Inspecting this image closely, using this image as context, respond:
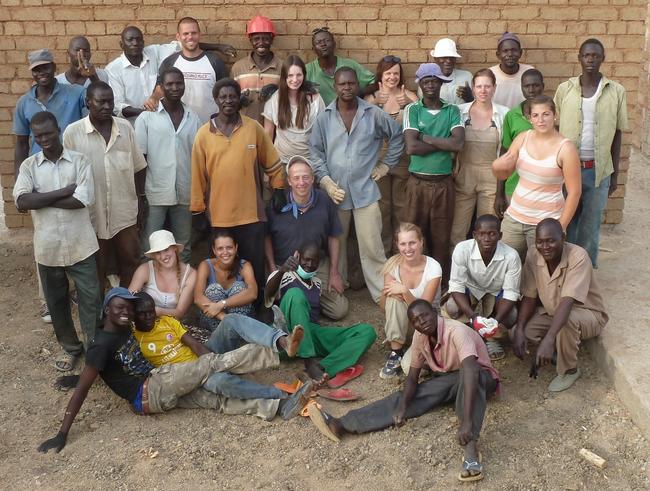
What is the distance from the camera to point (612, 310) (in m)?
6.04

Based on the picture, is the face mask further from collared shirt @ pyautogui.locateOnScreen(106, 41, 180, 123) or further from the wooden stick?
the wooden stick

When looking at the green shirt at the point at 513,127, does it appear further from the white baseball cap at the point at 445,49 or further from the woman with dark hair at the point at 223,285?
the woman with dark hair at the point at 223,285

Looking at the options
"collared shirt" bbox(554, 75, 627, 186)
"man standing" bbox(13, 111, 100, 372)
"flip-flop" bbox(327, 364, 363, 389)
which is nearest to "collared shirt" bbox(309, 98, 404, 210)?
"collared shirt" bbox(554, 75, 627, 186)

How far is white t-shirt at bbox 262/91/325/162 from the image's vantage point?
21.6 ft

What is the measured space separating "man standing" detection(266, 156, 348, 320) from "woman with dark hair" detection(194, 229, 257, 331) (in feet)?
1.07

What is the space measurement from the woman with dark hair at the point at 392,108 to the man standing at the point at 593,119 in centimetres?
128

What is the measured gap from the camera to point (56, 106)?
618 centimetres

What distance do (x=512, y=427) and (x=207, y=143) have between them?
9.76 ft

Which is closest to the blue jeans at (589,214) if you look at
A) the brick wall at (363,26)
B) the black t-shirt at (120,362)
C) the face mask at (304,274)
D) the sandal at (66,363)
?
the brick wall at (363,26)

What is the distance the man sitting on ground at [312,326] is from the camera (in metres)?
5.80

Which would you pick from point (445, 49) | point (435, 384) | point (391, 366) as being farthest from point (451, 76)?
point (435, 384)

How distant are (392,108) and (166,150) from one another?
1913 mm

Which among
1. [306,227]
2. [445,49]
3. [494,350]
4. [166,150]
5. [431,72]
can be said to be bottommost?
[494,350]

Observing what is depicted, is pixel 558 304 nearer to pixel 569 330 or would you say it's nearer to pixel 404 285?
pixel 569 330
